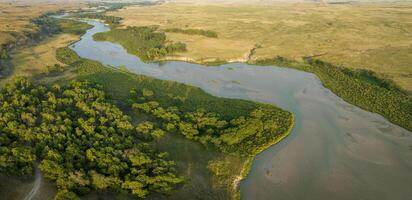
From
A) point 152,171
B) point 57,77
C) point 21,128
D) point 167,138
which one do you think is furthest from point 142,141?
point 57,77

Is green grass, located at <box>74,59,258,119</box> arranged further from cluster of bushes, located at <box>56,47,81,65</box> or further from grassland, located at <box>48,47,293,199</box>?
cluster of bushes, located at <box>56,47,81,65</box>

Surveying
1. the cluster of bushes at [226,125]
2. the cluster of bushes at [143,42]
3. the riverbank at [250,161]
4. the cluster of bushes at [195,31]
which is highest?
the cluster of bushes at [195,31]

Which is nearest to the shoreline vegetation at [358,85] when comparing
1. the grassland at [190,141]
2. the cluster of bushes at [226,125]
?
the cluster of bushes at [226,125]

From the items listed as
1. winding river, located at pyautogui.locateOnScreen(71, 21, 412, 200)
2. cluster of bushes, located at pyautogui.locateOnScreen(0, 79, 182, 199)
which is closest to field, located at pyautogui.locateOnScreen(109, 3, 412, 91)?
winding river, located at pyautogui.locateOnScreen(71, 21, 412, 200)

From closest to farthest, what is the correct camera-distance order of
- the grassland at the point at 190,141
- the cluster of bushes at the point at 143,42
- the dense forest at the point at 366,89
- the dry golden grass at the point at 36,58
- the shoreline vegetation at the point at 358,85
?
the grassland at the point at 190,141, the dense forest at the point at 366,89, the shoreline vegetation at the point at 358,85, the dry golden grass at the point at 36,58, the cluster of bushes at the point at 143,42

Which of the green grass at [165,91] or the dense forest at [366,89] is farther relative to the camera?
the green grass at [165,91]

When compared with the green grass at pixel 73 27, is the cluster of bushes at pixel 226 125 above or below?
below

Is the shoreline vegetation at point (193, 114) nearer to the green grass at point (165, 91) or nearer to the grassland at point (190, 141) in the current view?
the green grass at point (165, 91)

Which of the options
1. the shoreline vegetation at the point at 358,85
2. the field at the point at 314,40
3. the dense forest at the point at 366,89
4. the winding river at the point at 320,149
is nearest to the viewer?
the winding river at the point at 320,149
